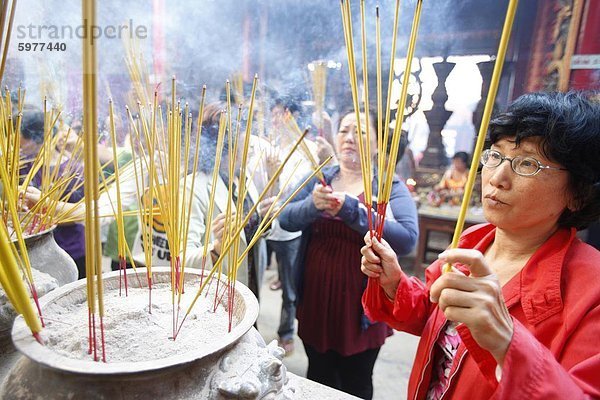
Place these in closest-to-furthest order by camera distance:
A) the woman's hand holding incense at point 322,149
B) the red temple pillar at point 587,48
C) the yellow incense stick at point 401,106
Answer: the yellow incense stick at point 401,106
the red temple pillar at point 587,48
the woman's hand holding incense at point 322,149

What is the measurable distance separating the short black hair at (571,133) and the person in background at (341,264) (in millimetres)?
779

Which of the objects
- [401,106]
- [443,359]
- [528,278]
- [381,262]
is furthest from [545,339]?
[401,106]

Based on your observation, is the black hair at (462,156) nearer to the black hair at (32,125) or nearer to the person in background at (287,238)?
the person in background at (287,238)

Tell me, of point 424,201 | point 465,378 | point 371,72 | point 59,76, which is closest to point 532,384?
point 465,378

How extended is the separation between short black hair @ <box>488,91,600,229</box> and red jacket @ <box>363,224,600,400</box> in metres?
0.11

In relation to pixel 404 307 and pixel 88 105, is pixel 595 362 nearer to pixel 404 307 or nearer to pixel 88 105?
pixel 404 307

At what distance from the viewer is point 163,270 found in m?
1.09

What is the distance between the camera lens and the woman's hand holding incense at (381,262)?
1.01 m

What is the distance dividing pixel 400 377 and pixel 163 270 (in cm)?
206

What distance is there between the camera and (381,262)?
1038 mm

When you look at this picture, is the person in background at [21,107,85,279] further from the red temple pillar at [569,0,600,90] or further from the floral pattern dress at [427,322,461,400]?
the red temple pillar at [569,0,600,90]

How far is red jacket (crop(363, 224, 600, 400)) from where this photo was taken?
2.03 ft

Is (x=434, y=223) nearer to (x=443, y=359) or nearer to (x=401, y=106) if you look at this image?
(x=443, y=359)

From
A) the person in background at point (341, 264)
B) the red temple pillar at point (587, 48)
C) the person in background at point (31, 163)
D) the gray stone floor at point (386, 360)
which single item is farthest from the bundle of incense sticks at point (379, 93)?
the gray stone floor at point (386, 360)
